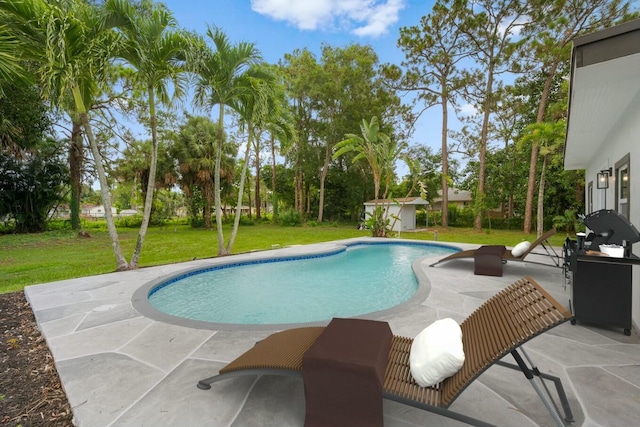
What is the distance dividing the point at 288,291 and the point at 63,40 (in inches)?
254

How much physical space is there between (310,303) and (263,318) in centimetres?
106

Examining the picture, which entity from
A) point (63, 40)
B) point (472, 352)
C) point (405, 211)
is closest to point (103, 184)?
point (63, 40)

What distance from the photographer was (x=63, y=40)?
555cm

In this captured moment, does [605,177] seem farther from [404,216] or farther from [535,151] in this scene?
[404,216]

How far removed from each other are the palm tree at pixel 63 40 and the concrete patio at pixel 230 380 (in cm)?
421

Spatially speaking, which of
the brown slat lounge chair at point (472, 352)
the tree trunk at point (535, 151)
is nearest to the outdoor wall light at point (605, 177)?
the brown slat lounge chair at point (472, 352)

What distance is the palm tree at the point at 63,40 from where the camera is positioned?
5.38m

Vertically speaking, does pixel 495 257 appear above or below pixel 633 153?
below

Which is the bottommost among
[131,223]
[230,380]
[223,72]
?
[230,380]

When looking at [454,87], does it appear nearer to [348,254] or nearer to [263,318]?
[348,254]

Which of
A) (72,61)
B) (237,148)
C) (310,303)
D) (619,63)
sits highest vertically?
(237,148)

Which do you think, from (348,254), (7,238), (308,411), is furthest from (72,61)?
(7,238)

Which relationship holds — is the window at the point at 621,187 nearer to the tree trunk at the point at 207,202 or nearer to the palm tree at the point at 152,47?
the palm tree at the point at 152,47

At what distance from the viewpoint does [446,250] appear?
11.6 meters
